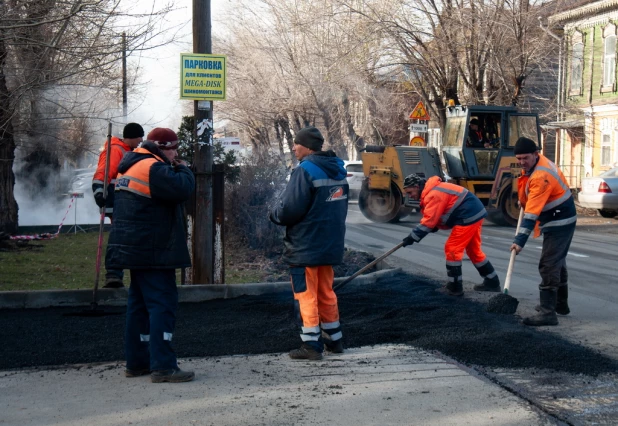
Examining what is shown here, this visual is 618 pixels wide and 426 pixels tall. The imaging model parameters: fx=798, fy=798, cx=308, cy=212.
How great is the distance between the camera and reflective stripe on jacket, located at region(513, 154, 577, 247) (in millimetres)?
7285

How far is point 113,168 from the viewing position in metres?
8.66

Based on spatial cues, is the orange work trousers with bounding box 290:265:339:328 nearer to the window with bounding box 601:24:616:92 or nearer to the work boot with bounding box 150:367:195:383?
the work boot with bounding box 150:367:195:383

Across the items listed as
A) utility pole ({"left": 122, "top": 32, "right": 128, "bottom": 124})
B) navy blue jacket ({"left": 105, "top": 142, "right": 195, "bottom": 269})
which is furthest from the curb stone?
utility pole ({"left": 122, "top": 32, "right": 128, "bottom": 124})

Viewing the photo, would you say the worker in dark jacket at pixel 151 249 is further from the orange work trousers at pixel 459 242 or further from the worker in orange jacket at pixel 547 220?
the orange work trousers at pixel 459 242

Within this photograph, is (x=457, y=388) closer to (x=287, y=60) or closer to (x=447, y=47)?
(x=447, y=47)

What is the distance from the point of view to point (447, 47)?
24.1 m

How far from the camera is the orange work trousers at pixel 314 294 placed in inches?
234

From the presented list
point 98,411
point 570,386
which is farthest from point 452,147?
point 98,411

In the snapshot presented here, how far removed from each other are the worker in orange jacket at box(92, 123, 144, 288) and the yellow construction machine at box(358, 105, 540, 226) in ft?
35.7

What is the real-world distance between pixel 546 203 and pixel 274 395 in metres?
3.59

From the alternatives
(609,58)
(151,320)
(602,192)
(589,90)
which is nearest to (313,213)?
(151,320)

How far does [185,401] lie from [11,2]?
22.7 feet

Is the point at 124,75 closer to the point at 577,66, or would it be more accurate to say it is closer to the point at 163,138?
the point at 163,138

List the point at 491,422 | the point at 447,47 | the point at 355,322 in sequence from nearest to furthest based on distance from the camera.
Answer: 1. the point at 491,422
2. the point at 355,322
3. the point at 447,47
